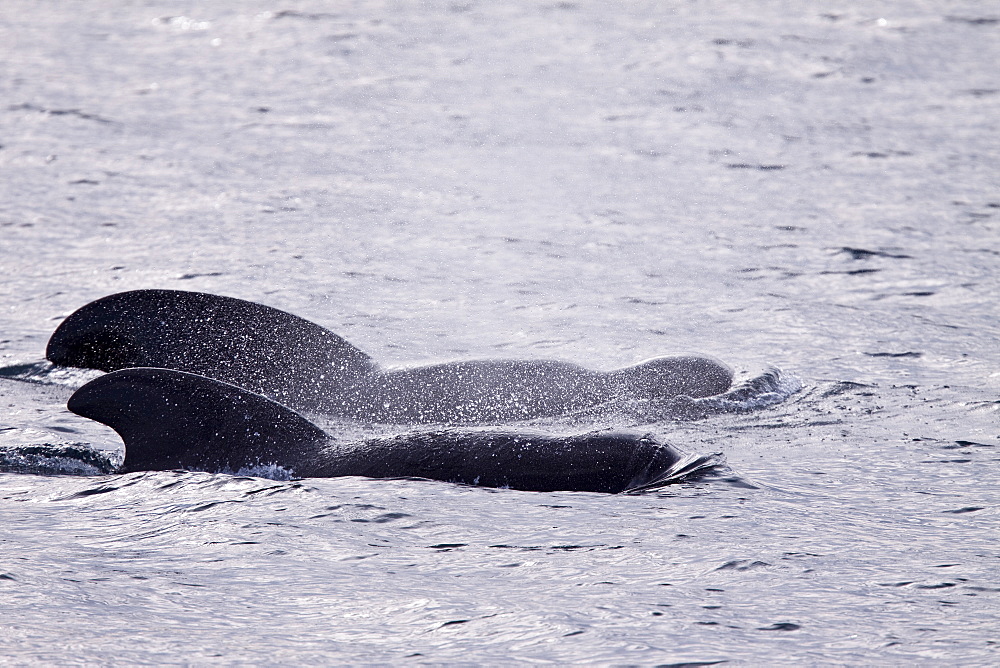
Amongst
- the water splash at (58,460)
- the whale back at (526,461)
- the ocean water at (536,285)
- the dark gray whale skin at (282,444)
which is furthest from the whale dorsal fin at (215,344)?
the whale back at (526,461)

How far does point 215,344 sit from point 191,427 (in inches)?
43.8

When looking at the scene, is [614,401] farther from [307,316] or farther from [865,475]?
[307,316]

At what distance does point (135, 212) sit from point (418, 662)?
7.44 m

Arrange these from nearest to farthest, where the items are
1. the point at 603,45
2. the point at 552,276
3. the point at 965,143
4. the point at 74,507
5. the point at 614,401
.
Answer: the point at 74,507 < the point at 614,401 < the point at 552,276 < the point at 965,143 < the point at 603,45

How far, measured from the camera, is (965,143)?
12500mm

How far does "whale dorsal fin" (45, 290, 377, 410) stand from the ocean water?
330 mm

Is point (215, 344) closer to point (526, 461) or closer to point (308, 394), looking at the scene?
point (308, 394)

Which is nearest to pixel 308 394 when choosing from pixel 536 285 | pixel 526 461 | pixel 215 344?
pixel 215 344

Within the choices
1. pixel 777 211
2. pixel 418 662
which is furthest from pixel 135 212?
pixel 418 662

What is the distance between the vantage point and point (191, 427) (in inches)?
198

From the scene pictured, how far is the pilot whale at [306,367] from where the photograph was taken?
236 inches

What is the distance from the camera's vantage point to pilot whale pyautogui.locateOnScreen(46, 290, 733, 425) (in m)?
5.99

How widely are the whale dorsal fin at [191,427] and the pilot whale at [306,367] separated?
3.04 ft

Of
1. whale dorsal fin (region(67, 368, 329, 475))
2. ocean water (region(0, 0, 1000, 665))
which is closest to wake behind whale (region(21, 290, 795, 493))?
whale dorsal fin (region(67, 368, 329, 475))
